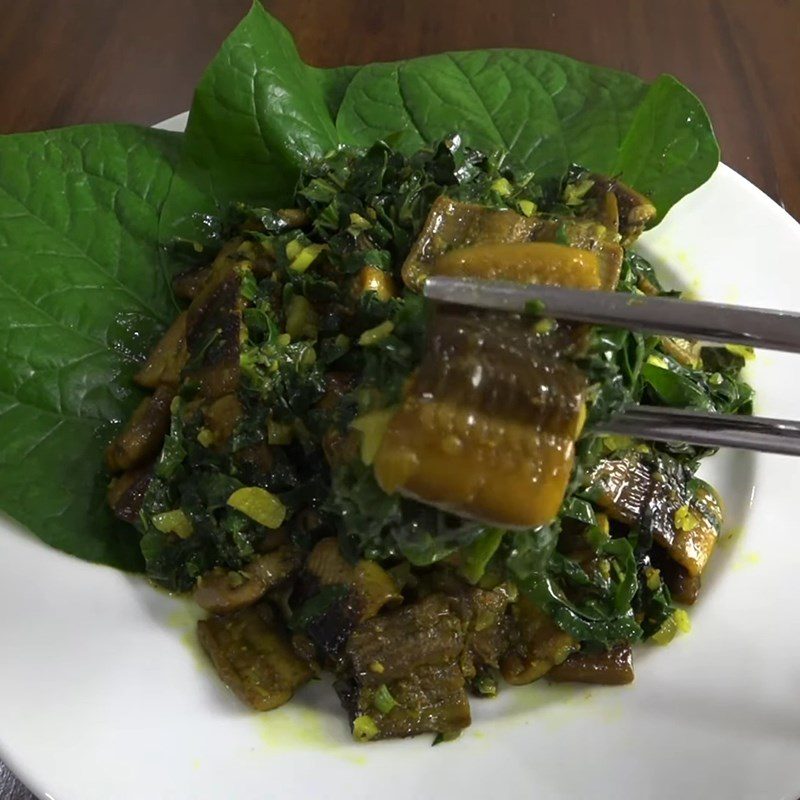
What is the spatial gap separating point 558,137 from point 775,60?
2053 millimetres

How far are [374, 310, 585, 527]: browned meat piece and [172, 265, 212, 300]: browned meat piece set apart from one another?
60.8 inches

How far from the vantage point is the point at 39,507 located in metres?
2.58

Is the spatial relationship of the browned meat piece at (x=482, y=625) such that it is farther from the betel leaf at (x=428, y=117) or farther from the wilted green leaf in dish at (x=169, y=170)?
the betel leaf at (x=428, y=117)

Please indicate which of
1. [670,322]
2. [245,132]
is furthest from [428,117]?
[670,322]

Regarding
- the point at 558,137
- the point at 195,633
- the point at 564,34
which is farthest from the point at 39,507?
the point at 564,34

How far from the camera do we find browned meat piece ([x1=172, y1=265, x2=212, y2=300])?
3066 mm

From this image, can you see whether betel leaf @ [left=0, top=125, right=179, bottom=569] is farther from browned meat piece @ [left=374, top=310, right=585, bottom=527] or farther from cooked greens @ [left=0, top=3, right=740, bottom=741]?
browned meat piece @ [left=374, top=310, right=585, bottom=527]

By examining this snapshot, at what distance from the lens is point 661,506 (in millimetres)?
2670

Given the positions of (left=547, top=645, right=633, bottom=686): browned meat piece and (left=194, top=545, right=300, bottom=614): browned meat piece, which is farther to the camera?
(left=194, top=545, right=300, bottom=614): browned meat piece

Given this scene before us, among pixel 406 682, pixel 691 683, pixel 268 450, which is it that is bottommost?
pixel 691 683

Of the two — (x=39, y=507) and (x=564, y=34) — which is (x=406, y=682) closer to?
(x=39, y=507)

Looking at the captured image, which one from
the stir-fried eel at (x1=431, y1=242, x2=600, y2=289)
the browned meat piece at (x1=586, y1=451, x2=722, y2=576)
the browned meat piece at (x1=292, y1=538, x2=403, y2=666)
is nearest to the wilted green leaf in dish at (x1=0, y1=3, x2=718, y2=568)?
the browned meat piece at (x1=292, y1=538, x2=403, y2=666)

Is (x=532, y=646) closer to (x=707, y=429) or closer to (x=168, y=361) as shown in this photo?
(x=707, y=429)

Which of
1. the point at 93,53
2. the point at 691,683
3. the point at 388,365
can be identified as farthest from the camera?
the point at 93,53
